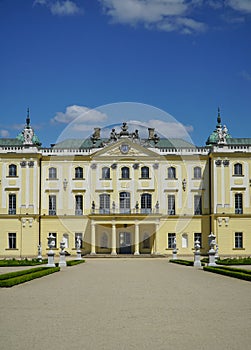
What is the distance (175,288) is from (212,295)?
2.40 m

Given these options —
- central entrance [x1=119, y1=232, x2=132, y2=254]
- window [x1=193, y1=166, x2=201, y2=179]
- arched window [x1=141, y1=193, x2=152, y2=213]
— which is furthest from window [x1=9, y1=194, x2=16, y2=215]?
window [x1=193, y1=166, x2=201, y2=179]

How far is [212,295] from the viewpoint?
14781mm

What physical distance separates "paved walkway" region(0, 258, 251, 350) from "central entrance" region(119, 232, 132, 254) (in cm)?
3926

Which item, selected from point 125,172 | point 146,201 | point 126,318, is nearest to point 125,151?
point 125,172

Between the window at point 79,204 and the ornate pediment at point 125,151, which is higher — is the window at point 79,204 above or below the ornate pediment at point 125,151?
below

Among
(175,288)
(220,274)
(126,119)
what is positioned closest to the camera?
(175,288)

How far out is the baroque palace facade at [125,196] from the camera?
54781 mm

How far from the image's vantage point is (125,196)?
57062mm

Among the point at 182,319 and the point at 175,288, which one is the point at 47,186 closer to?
the point at 175,288

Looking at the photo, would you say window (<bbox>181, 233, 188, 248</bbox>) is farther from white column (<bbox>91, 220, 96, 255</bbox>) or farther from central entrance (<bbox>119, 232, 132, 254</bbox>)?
white column (<bbox>91, 220, 96, 255</bbox>)

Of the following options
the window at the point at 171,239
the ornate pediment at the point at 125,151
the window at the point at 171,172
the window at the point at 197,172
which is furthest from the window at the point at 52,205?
the window at the point at 197,172

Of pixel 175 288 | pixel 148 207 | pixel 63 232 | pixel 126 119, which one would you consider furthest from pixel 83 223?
pixel 175 288

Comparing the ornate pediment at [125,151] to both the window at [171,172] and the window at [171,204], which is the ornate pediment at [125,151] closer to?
the window at [171,172]

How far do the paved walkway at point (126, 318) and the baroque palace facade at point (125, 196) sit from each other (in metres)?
38.4
